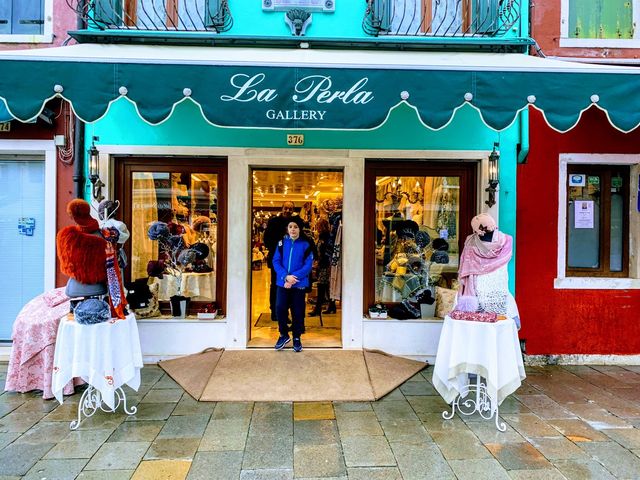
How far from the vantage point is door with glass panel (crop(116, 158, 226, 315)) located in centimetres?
591

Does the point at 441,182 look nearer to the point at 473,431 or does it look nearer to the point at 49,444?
the point at 473,431

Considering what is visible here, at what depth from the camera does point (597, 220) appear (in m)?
5.95

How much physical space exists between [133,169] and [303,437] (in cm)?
416

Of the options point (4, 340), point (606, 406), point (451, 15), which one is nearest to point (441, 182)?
point (451, 15)

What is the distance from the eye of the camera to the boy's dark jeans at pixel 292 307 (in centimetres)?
569

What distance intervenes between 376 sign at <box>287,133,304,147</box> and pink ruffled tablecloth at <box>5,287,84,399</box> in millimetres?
3364

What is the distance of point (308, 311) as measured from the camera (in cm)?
800

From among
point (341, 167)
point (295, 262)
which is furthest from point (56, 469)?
point (341, 167)

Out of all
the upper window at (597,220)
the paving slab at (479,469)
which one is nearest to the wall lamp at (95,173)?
the paving slab at (479,469)

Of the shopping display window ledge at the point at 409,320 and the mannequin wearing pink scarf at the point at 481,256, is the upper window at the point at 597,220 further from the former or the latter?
the mannequin wearing pink scarf at the point at 481,256

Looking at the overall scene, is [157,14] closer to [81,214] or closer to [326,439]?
[81,214]

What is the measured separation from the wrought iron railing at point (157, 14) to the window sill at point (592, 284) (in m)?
5.57

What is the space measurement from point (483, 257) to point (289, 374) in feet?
8.34

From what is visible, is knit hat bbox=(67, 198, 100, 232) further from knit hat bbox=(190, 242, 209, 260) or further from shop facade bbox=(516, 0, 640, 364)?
shop facade bbox=(516, 0, 640, 364)
